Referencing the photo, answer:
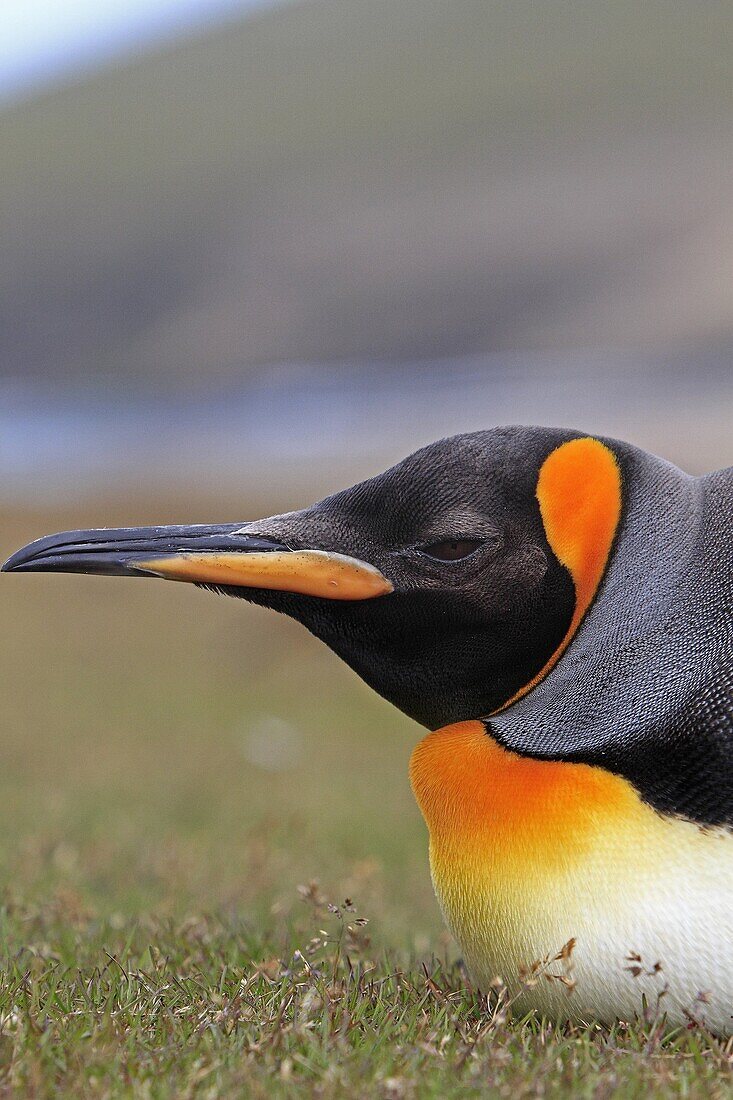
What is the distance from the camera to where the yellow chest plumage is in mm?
2678

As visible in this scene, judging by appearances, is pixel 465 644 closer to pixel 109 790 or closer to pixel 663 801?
pixel 663 801

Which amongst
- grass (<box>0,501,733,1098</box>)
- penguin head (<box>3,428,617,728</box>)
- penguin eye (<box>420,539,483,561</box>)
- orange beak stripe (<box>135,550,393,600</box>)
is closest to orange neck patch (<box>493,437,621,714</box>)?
penguin head (<box>3,428,617,728</box>)

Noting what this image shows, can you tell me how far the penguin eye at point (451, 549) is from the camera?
10.2 ft

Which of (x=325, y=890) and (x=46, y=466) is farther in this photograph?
(x=46, y=466)

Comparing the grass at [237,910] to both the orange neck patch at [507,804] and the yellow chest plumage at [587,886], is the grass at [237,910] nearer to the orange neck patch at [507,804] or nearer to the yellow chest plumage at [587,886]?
the yellow chest plumage at [587,886]

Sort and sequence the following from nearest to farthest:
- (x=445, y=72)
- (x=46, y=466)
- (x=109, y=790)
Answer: (x=109, y=790) < (x=46, y=466) < (x=445, y=72)

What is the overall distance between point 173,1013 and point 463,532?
4.28 ft

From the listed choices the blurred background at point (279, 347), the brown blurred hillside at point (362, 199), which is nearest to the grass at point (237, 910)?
the blurred background at point (279, 347)

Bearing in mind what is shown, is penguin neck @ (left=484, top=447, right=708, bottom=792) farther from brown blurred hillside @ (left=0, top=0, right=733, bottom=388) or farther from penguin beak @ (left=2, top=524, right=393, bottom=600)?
brown blurred hillside @ (left=0, top=0, right=733, bottom=388)

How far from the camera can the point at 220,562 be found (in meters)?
3.04

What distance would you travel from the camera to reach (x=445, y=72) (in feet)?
194

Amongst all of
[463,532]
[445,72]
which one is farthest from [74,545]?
[445,72]

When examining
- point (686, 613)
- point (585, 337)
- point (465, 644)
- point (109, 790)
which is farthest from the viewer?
point (585, 337)

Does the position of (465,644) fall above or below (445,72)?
below
